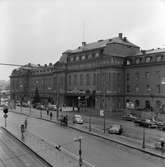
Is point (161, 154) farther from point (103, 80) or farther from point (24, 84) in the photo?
point (24, 84)

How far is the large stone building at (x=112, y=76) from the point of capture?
78750 millimetres

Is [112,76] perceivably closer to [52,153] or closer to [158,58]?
[158,58]

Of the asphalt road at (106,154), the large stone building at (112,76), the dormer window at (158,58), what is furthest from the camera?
the large stone building at (112,76)

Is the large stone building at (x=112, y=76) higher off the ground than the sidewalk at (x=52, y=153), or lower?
higher

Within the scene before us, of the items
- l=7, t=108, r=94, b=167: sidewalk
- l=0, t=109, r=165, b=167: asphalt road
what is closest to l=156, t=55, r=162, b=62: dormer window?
l=0, t=109, r=165, b=167: asphalt road

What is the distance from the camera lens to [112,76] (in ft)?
279

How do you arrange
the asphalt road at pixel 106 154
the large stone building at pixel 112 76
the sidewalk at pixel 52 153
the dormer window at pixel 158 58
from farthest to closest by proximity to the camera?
1. the large stone building at pixel 112 76
2. the dormer window at pixel 158 58
3. the asphalt road at pixel 106 154
4. the sidewalk at pixel 52 153

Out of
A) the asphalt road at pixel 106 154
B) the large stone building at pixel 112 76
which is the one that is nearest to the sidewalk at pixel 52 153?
the asphalt road at pixel 106 154

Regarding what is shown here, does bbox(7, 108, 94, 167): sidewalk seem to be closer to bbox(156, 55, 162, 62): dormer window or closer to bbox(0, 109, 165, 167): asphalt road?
bbox(0, 109, 165, 167): asphalt road

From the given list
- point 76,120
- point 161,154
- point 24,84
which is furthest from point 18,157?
point 24,84

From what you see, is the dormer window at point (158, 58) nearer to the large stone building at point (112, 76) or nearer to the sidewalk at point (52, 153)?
the large stone building at point (112, 76)

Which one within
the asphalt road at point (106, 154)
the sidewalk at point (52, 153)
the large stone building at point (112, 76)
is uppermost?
the large stone building at point (112, 76)

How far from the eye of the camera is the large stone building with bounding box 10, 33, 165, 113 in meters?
78.8

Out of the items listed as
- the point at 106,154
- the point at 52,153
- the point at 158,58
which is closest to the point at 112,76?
the point at 158,58
